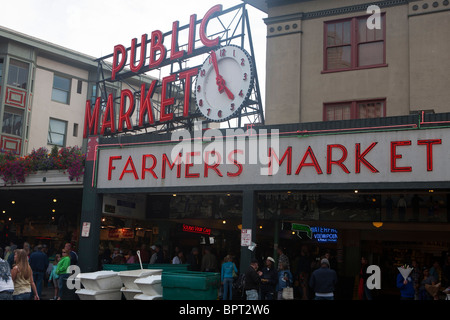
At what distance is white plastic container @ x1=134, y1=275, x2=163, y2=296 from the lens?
15.0m

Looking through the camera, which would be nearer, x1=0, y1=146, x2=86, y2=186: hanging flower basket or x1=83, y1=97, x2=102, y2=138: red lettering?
x1=0, y1=146, x2=86, y2=186: hanging flower basket

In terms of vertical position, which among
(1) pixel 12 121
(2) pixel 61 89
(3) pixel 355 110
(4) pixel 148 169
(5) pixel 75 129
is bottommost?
(4) pixel 148 169

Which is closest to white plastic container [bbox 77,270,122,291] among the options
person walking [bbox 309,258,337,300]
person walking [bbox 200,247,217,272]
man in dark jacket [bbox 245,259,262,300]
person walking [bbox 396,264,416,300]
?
man in dark jacket [bbox 245,259,262,300]

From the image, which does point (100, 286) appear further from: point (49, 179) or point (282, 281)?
point (49, 179)

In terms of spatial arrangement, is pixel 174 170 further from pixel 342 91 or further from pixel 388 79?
pixel 388 79

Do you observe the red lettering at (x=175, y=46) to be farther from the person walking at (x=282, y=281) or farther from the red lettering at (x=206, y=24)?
the person walking at (x=282, y=281)

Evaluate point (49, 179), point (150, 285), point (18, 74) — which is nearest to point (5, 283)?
point (150, 285)

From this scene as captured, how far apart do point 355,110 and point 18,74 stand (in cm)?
2683

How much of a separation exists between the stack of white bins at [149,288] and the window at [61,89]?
28.1m

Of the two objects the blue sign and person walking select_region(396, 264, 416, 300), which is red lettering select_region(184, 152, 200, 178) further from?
person walking select_region(396, 264, 416, 300)

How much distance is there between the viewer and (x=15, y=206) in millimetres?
31062

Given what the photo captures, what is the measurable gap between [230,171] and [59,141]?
83.9 feet

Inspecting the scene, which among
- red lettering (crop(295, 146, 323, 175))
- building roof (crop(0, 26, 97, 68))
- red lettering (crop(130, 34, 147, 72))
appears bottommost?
red lettering (crop(295, 146, 323, 175))

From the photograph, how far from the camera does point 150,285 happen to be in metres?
15.0
